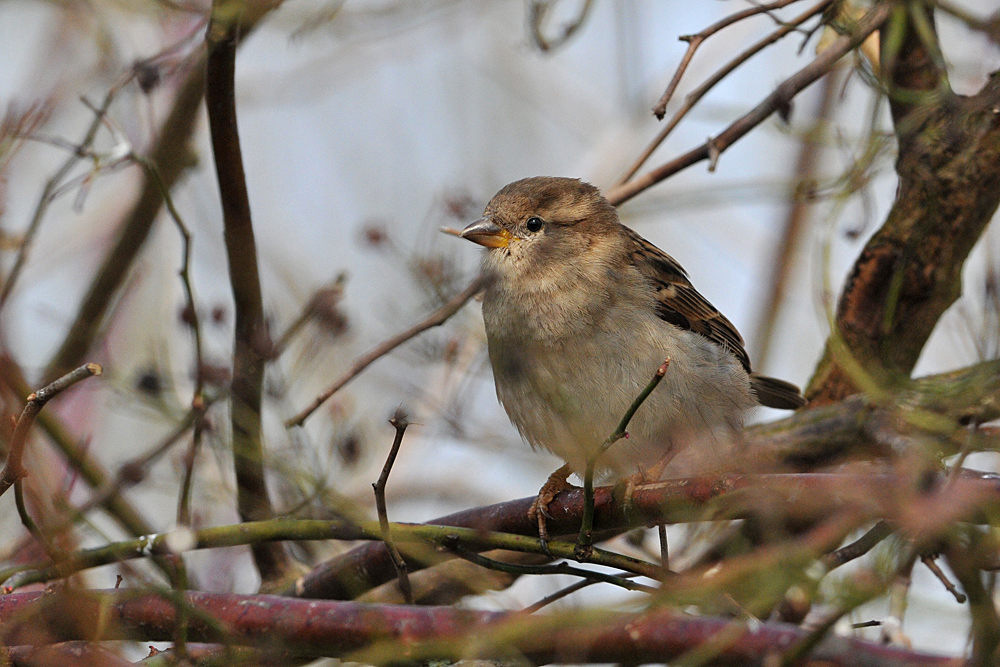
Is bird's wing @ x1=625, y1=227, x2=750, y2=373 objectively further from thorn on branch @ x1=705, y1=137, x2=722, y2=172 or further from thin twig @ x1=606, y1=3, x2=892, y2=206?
thorn on branch @ x1=705, y1=137, x2=722, y2=172

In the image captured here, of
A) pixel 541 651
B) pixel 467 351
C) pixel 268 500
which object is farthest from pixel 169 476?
pixel 541 651

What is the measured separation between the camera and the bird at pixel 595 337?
146 inches

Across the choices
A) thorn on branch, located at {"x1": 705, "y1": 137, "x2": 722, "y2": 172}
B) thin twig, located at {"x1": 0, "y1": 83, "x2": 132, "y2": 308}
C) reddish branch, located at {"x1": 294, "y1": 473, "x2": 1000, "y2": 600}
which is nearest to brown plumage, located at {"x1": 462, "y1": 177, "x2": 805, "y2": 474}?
reddish branch, located at {"x1": 294, "y1": 473, "x2": 1000, "y2": 600}

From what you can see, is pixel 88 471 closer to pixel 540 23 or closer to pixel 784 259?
pixel 540 23

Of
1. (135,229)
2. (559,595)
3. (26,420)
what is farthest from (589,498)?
(135,229)

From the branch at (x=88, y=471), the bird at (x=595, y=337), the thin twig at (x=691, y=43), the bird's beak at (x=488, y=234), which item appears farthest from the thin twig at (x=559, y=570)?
the bird's beak at (x=488, y=234)

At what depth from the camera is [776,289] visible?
6641 mm

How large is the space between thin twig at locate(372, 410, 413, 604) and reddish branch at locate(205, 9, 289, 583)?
3.00ft

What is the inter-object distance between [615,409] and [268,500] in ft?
4.26

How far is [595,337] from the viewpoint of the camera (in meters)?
3.80

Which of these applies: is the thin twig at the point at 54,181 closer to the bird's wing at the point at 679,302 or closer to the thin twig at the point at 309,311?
the thin twig at the point at 309,311

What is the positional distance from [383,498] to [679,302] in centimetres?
220

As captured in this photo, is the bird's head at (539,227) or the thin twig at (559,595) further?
the bird's head at (539,227)

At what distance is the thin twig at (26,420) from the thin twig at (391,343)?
114 centimetres
